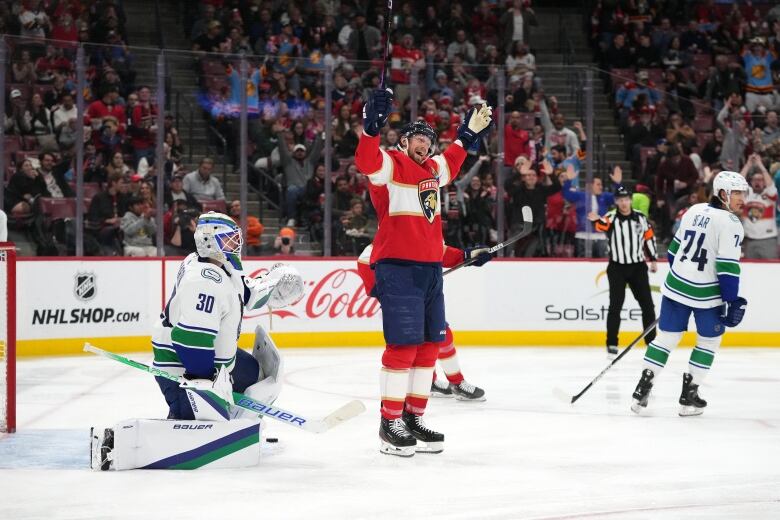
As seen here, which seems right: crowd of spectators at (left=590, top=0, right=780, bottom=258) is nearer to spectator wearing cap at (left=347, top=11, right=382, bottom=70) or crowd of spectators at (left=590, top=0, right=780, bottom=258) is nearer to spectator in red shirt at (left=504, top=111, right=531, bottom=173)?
spectator in red shirt at (left=504, top=111, right=531, bottom=173)

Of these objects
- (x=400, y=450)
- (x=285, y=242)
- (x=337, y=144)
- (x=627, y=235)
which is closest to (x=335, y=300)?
(x=285, y=242)

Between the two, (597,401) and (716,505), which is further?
(597,401)

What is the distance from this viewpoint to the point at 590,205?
10.8 metres

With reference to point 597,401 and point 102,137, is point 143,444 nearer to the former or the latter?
point 597,401

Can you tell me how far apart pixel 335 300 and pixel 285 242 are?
0.71m

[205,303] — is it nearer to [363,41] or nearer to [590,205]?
[590,205]

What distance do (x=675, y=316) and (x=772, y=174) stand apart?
208 inches

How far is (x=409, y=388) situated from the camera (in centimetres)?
541

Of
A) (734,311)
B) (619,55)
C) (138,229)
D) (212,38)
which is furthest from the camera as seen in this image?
(619,55)

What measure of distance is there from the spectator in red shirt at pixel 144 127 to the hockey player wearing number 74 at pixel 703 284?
5.23 meters

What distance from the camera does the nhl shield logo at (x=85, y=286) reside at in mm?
9680

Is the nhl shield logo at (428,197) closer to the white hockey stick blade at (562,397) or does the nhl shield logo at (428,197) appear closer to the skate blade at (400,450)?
the skate blade at (400,450)

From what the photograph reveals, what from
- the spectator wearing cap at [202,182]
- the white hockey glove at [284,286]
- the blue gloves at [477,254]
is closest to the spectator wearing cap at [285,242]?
the spectator wearing cap at [202,182]

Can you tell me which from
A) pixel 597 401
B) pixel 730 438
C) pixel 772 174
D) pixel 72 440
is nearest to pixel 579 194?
pixel 772 174
